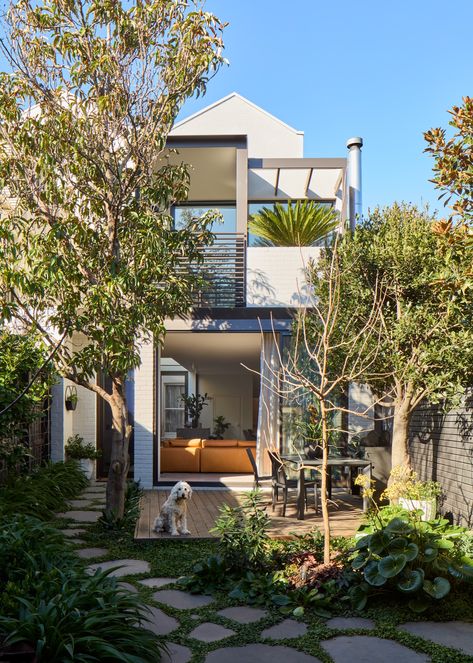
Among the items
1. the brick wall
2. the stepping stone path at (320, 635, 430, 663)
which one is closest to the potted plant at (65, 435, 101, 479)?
the brick wall

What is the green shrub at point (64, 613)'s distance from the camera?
2887 millimetres

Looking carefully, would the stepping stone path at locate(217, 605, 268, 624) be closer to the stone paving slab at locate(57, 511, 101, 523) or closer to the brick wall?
the brick wall

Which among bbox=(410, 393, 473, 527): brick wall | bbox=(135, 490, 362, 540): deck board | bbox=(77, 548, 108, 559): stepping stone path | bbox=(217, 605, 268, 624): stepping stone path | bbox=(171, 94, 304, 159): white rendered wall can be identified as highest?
bbox=(171, 94, 304, 159): white rendered wall

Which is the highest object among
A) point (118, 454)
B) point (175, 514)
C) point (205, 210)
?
point (205, 210)

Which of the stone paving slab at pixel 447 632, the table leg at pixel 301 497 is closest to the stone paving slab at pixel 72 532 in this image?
the table leg at pixel 301 497

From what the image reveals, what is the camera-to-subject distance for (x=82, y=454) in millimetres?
10758

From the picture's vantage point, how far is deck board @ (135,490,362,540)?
21.9 ft

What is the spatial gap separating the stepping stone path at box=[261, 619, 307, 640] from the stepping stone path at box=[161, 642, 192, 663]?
53cm

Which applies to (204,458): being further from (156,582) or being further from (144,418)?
(156,582)

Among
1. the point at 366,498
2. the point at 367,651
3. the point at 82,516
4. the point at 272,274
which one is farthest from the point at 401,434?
the point at 272,274

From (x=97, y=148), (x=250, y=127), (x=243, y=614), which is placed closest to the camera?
(x=243, y=614)

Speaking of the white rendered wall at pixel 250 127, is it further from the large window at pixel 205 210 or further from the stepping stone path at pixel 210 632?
the stepping stone path at pixel 210 632

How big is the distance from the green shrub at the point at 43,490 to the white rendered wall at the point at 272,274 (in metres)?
4.15

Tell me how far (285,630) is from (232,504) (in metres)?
4.68
